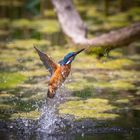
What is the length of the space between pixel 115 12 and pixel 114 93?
6326 millimetres

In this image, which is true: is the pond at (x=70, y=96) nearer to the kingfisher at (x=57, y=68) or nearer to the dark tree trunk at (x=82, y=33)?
the dark tree trunk at (x=82, y=33)

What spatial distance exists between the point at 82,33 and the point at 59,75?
358 centimetres

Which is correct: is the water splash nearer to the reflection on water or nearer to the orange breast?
the reflection on water

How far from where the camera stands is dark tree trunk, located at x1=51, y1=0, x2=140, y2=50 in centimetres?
824

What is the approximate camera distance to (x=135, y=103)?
6.85m

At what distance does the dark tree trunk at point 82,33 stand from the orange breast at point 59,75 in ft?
8.19

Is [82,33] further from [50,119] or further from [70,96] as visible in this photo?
[50,119]

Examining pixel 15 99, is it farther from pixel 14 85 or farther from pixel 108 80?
pixel 108 80

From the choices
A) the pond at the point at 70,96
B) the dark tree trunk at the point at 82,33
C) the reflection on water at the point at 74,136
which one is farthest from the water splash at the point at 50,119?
the dark tree trunk at the point at 82,33

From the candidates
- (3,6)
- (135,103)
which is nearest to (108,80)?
(135,103)

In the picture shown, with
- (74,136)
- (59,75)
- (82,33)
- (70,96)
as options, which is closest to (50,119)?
(74,136)

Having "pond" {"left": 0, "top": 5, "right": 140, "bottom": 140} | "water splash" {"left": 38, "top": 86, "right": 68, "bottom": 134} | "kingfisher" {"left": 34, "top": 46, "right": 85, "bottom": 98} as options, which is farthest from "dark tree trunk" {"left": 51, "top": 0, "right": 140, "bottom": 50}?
"kingfisher" {"left": 34, "top": 46, "right": 85, "bottom": 98}

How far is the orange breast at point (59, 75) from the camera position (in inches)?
222

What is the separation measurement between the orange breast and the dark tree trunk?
2.50 m
